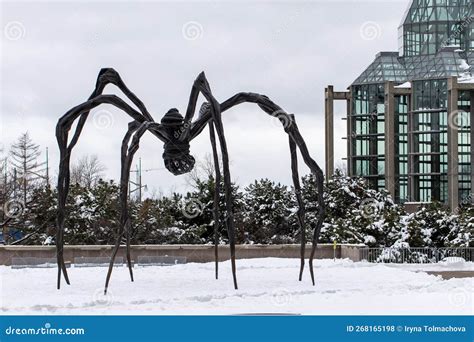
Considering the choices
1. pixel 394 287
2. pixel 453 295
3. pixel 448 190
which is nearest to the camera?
pixel 453 295

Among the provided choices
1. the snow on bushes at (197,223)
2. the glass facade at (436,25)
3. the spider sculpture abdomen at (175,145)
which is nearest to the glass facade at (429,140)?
the glass facade at (436,25)

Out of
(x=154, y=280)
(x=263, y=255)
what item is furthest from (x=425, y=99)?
(x=154, y=280)

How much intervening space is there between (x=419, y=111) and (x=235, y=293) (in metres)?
53.2

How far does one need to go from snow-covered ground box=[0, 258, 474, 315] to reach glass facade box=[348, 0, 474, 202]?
47927 millimetres

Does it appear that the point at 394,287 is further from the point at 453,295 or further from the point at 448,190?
the point at 448,190

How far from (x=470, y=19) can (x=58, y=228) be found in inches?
2283

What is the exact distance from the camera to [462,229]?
26078 millimetres

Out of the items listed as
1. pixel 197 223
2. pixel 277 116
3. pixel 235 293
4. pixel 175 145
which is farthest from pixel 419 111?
pixel 235 293

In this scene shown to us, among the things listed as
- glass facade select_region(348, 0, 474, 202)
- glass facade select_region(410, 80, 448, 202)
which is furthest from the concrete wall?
glass facade select_region(410, 80, 448, 202)

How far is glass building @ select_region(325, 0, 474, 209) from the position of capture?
60.5 m

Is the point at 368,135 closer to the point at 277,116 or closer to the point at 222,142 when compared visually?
the point at 277,116

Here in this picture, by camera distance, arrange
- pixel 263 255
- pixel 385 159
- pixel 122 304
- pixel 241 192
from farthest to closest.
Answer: pixel 385 159 → pixel 241 192 → pixel 263 255 → pixel 122 304

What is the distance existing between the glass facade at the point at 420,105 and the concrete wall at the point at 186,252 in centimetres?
4044

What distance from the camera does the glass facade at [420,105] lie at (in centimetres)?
6100
